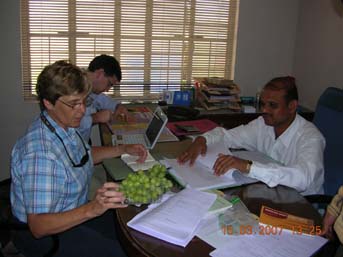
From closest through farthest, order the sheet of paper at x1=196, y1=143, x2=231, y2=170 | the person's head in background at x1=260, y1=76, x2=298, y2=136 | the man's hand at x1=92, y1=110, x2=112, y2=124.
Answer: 1. the sheet of paper at x1=196, y1=143, x2=231, y2=170
2. the person's head in background at x1=260, y1=76, x2=298, y2=136
3. the man's hand at x1=92, y1=110, x2=112, y2=124

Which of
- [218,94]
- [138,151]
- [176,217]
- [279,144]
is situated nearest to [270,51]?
[218,94]

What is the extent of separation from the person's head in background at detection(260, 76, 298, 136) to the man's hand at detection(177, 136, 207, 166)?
1.26 feet

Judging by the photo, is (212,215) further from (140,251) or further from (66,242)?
(66,242)

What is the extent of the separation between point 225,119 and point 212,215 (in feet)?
6.86

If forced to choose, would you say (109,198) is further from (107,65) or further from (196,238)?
(107,65)

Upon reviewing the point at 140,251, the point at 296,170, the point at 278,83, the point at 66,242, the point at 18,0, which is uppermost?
the point at 18,0

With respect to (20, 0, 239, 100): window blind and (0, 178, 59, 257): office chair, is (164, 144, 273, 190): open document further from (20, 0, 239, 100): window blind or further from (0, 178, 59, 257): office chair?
(20, 0, 239, 100): window blind

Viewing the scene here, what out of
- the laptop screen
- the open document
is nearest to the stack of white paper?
the open document

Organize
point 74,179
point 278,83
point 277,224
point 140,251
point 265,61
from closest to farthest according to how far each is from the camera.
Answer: point 140,251 → point 277,224 → point 74,179 → point 278,83 → point 265,61

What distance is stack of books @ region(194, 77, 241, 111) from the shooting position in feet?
12.0

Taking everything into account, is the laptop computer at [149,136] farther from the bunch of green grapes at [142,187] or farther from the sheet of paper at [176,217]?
the bunch of green grapes at [142,187]

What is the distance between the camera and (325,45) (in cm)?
359

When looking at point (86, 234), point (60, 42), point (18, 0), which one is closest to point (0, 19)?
point (18, 0)

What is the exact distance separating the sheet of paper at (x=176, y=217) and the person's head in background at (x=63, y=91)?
539mm
